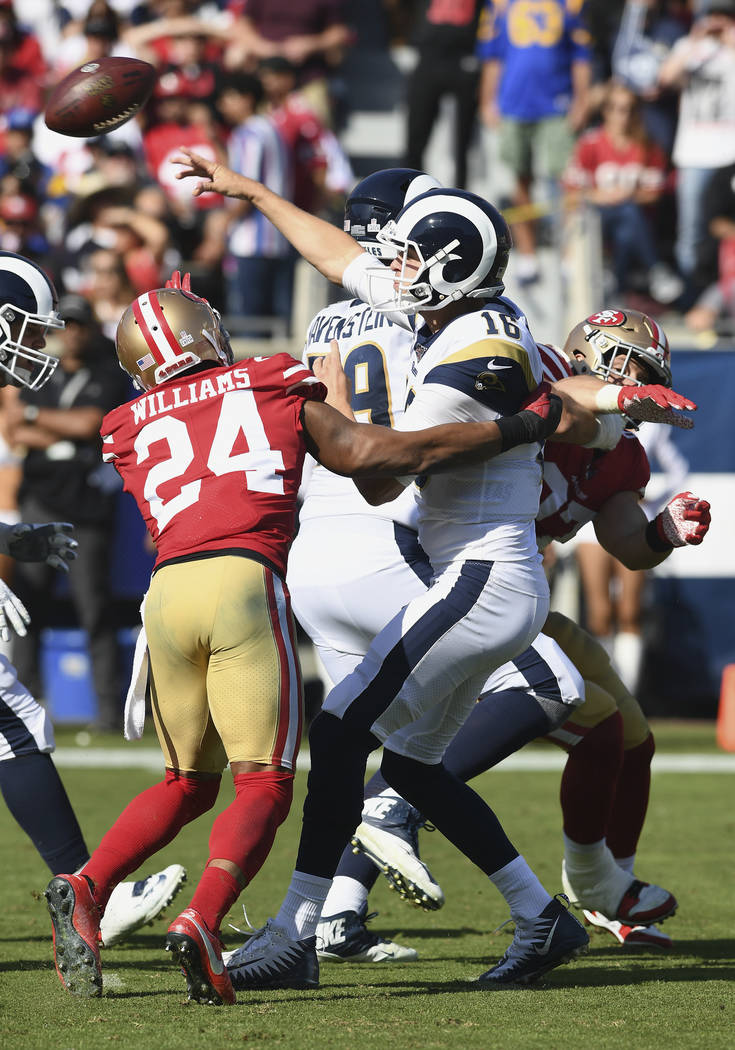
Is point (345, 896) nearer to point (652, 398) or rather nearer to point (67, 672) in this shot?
point (652, 398)

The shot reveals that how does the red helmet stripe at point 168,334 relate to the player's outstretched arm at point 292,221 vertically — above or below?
below

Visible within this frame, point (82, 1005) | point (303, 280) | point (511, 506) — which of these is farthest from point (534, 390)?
point (303, 280)

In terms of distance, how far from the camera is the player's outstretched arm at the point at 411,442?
3518 mm

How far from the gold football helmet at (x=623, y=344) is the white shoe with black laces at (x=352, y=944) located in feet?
5.68

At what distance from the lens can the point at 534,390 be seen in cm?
375

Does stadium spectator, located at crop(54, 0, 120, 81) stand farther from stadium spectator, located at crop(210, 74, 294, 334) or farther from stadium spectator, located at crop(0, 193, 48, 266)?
stadium spectator, located at crop(210, 74, 294, 334)

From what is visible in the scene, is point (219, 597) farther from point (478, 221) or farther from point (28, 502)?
point (28, 502)

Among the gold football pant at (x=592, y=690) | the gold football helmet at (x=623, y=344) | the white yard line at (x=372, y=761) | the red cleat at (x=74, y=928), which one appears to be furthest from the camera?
the white yard line at (x=372, y=761)

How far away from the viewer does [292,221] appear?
4359mm

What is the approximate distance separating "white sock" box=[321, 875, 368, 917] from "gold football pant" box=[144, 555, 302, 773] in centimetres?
88

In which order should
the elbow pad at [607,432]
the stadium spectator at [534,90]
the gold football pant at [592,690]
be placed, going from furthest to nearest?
the stadium spectator at [534,90] → the gold football pant at [592,690] → the elbow pad at [607,432]

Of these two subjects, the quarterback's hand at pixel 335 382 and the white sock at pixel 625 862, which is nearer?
the quarterback's hand at pixel 335 382

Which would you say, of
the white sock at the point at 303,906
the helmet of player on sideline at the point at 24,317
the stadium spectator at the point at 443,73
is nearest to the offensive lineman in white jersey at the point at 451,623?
the white sock at the point at 303,906

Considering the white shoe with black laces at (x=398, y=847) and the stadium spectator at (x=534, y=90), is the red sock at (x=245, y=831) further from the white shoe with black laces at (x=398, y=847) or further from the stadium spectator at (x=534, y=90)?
the stadium spectator at (x=534, y=90)
